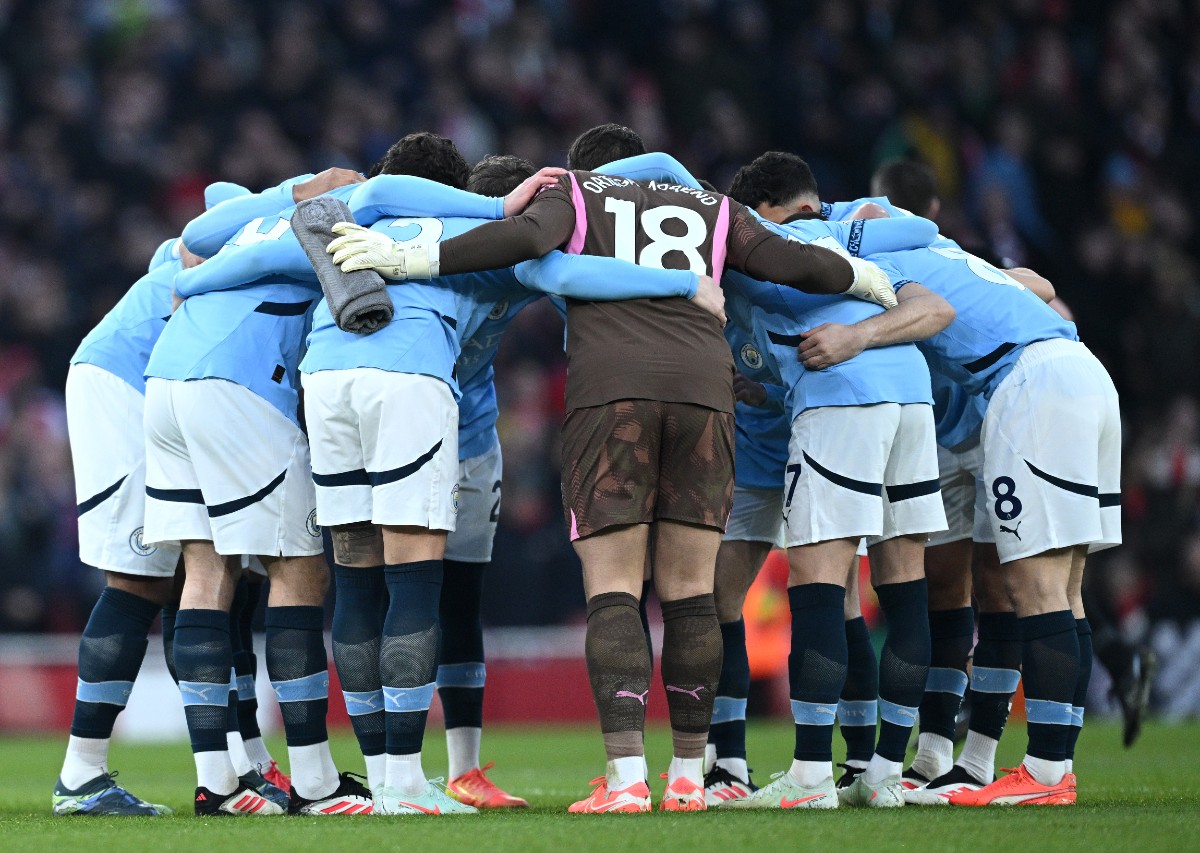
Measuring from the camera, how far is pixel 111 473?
565 cm

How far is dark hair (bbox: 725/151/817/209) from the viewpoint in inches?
223

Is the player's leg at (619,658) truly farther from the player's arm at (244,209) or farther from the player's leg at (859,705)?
the player's arm at (244,209)

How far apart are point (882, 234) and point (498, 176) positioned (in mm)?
1439

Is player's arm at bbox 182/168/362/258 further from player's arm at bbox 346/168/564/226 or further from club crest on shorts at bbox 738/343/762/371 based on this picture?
club crest on shorts at bbox 738/343/762/371

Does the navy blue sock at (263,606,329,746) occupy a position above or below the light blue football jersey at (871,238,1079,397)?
below

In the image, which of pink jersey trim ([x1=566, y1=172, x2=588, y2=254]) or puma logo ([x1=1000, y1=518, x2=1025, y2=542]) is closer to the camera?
pink jersey trim ([x1=566, y1=172, x2=588, y2=254])

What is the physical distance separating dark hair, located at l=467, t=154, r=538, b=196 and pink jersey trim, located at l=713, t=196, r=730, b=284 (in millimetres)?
909

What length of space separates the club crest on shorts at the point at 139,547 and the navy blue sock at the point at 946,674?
2.92 m

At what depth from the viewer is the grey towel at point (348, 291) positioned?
482 centimetres

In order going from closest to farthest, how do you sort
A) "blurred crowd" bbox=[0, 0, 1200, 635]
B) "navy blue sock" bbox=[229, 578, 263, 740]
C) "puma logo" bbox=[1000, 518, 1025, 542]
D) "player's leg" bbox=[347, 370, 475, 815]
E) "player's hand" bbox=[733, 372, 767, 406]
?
"player's leg" bbox=[347, 370, 475, 815] < "puma logo" bbox=[1000, 518, 1025, 542] < "player's hand" bbox=[733, 372, 767, 406] < "navy blue sock" bbox=[229, 578, 263, 740] < "blurred crowd" bbox=[0, 0, 1200, 635]

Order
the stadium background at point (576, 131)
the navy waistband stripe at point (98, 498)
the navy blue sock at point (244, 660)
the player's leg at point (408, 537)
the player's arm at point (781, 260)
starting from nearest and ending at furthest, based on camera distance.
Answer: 1. the player's leg at point (408, 537)
2. the player's arm at point (781, 260)
3. the navy waistband stripe at point (98, 498)
4. the navy blue sock at point (244, 660)
5. the stadium background at point (576, 131)

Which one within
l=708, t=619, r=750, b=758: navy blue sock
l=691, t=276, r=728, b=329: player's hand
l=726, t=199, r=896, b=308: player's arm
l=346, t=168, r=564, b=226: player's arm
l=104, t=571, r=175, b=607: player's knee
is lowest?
l=708, t=619, r=750, b=758: navy blue sock

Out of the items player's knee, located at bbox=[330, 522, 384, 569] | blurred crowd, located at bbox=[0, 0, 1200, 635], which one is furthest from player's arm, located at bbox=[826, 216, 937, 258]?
blurred crowd, located at bbox=[0, 0, 1200, 635]

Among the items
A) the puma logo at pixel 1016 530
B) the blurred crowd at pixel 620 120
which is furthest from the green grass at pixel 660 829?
the blurred crowd at pixel 620 120
